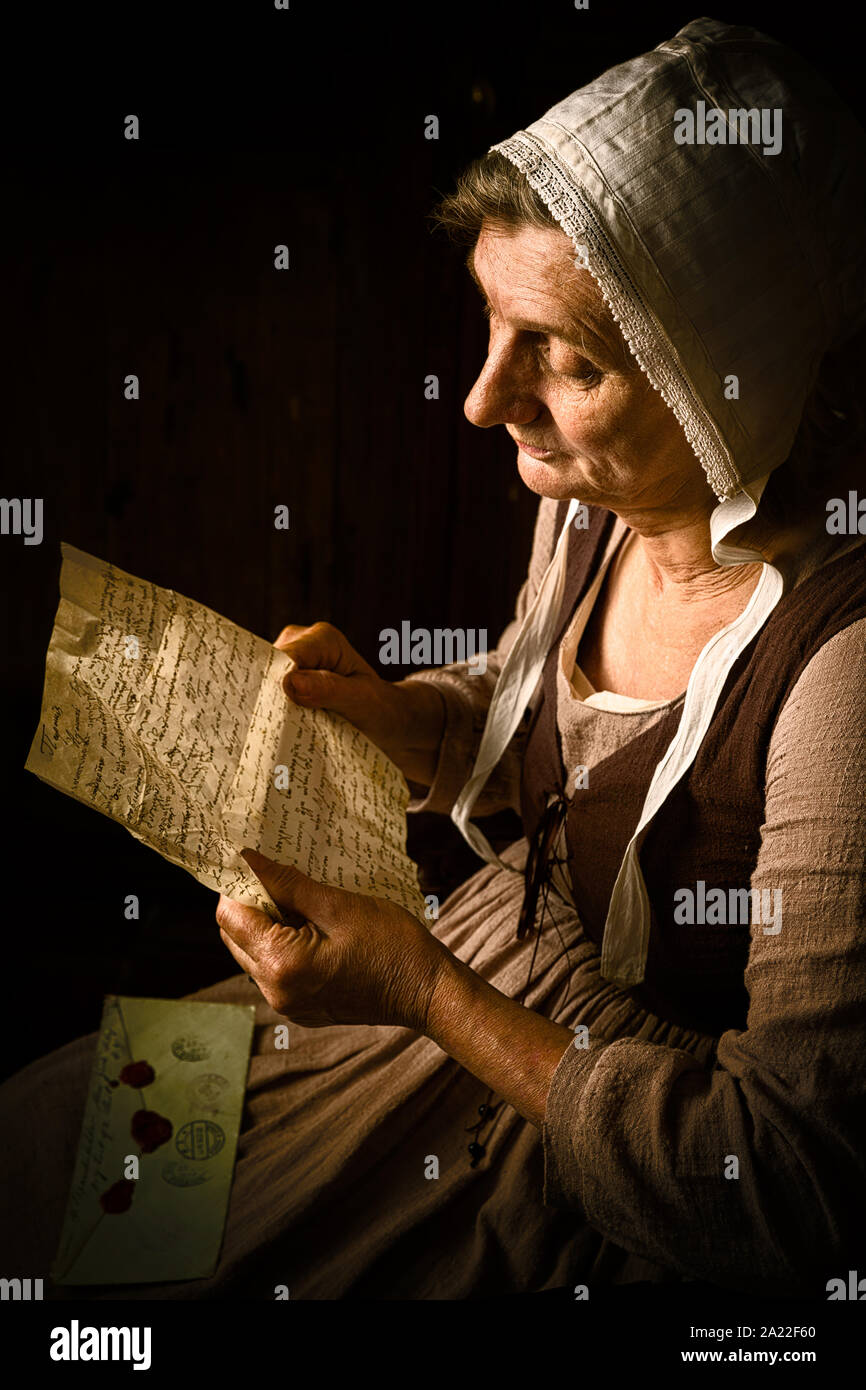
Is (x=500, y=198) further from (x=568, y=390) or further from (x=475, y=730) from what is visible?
(x=475, y=730)

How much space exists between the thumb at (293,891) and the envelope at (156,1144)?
0.34m

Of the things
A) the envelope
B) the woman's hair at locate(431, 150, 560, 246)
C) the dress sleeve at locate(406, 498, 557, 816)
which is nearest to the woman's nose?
the woman's hair at locate(431, 150, 560, 246)

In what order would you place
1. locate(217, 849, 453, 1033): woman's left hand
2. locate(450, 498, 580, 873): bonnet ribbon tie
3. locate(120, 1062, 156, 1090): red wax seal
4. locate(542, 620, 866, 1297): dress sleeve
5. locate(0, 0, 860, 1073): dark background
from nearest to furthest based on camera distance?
locate(542, 620, 866, 1297): dress sleeve
locate(217, 849, 453, 1033): woman's left hand
locate(120, 1062, 156, 1090): red wax seal
locate(450, 498, 580, 873): bonnet ribbon tie
locate(0, 0, 860, 1073): dark background

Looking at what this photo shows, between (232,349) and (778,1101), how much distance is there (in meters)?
1.70

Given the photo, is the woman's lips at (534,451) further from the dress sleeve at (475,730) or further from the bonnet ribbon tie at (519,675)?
the dress sleeve at (475,730)

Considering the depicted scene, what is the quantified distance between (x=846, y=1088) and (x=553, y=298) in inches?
27.9

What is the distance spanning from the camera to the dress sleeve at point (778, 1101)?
0.88 m

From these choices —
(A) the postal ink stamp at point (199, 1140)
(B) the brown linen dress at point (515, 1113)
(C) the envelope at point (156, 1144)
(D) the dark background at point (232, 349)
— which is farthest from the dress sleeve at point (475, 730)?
(D) the dark background at point (232, 349)

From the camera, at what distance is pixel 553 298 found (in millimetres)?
951

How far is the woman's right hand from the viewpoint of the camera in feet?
3.98

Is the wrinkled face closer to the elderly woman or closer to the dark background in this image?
the elderly woman

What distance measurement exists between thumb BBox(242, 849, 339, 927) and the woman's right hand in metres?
0.25

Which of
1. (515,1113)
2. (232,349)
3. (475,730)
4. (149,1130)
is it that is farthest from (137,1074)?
(232,349)

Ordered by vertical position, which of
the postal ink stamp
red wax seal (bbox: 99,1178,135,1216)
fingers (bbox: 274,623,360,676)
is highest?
fingers (bbox: 274,623,360,676)
